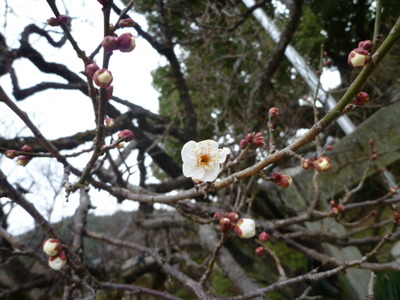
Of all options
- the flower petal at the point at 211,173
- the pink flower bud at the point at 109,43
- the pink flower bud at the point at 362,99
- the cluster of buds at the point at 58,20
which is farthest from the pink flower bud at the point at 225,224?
the cluster of buds at the point at 58,20

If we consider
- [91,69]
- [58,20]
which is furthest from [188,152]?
[58,20]

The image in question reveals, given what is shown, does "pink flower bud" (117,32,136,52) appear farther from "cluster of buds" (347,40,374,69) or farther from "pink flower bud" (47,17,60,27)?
"cluster of buds" (347,40,374,69)

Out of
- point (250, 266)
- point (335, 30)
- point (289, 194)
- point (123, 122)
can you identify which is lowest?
point (250, 266)

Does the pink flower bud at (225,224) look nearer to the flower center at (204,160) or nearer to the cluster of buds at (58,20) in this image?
the flower center at (204,160)

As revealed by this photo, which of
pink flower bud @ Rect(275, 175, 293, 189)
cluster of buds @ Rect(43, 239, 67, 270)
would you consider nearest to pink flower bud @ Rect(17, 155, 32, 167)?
cluster of buds @ Rect(43, 239, 67, 270)

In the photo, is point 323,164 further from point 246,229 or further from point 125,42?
point 125,42

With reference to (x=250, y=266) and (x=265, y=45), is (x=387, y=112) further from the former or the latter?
(x=250, y=266)

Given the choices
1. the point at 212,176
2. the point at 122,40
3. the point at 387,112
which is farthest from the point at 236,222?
the point at 387,112
